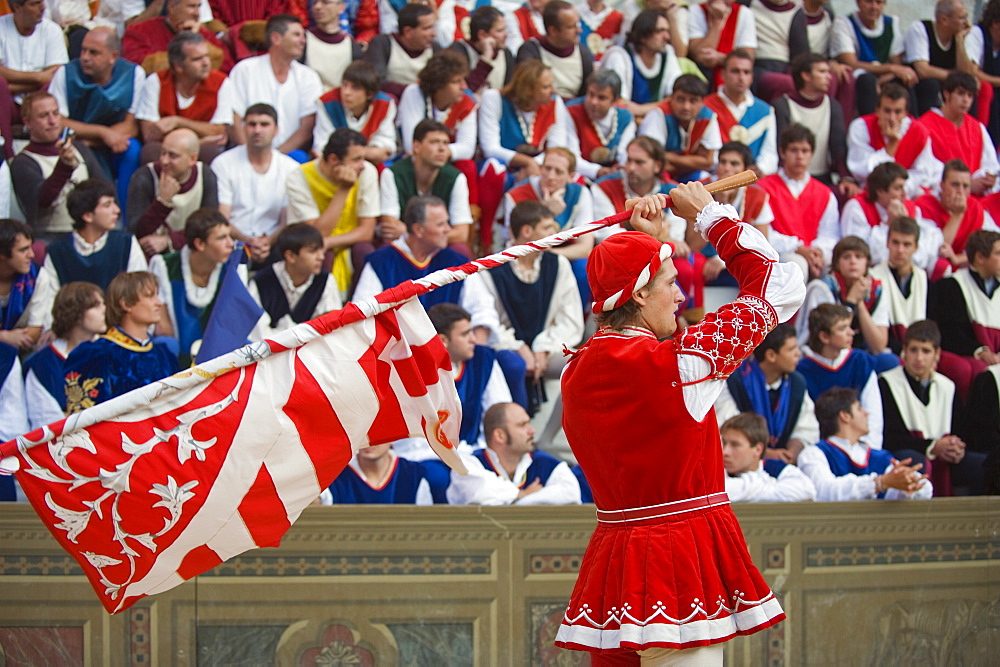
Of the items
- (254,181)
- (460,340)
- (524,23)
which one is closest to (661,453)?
(460,340)

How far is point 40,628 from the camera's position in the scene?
4.53m

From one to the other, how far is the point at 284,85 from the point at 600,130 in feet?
6.66

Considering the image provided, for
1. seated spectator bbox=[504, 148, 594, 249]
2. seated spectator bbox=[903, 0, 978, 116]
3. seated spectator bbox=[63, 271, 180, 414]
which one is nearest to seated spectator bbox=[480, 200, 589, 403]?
seated spectator bbox=[504, 148, 594, 249]

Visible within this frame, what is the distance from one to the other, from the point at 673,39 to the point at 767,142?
114 cm

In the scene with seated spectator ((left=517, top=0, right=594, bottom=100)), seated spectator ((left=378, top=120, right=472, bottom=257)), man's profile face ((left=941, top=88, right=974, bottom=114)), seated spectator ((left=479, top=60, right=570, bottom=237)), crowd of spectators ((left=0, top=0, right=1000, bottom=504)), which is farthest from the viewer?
man's profile face ((left=941, top=88, right=974, bottom=114))

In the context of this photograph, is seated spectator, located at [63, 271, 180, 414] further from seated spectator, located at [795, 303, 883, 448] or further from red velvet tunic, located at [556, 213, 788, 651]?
seated spectator, located at [795, 303, 883, 448]

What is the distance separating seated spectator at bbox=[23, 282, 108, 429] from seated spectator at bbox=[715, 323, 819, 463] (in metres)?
3.00

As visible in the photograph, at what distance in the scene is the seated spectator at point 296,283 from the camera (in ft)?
19.4

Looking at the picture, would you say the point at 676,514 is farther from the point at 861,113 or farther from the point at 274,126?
the point at 861,113

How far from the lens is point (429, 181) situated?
22.1ft

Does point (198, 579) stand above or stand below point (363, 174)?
below

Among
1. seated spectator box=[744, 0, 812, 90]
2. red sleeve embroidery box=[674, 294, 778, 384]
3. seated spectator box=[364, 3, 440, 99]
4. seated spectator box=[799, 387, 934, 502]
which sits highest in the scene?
seated spectator box=[744, 0, 812, 90]

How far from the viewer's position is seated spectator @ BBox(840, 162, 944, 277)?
23.9ft

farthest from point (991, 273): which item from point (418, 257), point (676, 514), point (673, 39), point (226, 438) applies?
point (226, 438)
